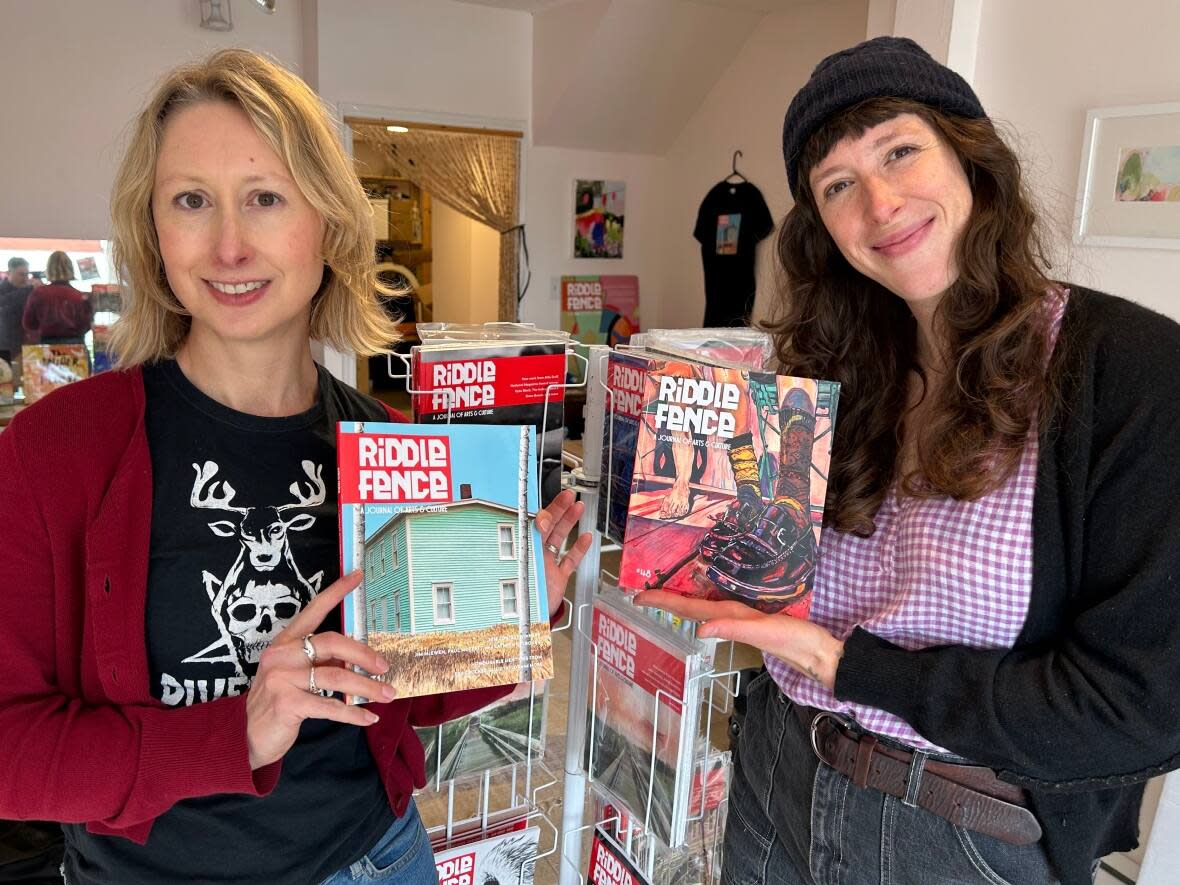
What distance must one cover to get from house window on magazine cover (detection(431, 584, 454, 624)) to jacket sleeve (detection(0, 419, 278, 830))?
0.76 feet

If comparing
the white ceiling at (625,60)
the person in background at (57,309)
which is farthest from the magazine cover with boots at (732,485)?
the white ceiling at (625,60)

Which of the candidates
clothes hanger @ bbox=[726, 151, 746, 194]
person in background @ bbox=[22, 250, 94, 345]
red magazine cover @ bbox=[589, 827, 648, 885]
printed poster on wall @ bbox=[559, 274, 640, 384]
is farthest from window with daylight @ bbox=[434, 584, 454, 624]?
printed poster on wall @ bbox=[559, 274, 640, 384]

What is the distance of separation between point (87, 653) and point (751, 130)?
17.7 ft

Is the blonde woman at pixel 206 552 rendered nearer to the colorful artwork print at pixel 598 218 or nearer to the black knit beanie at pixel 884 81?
the black knit beanie at pixel 884 81

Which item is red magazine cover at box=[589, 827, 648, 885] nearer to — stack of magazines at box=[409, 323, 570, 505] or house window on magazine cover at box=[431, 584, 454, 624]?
stack of magazines at box=[409, 323, 570, 505]

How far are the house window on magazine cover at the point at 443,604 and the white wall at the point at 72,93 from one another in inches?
173

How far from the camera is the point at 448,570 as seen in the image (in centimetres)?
98

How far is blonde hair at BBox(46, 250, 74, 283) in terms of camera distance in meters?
3.73

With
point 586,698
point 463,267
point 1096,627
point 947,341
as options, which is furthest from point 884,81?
point 463,267

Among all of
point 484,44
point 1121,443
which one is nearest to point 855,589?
point 1121,443

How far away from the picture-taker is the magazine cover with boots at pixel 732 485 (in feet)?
3.34

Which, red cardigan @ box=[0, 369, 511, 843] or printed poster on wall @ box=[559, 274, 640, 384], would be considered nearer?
red cardigan @ box=[0, 369, 511, 843]

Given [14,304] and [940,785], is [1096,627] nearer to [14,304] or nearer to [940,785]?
[940,785]

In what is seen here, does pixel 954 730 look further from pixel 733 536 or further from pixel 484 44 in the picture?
pixel 484 44
